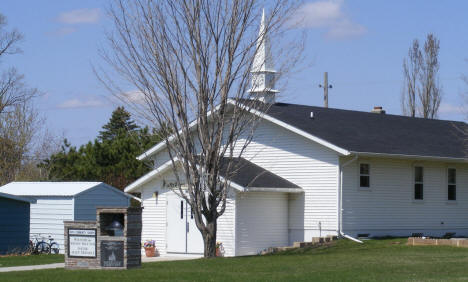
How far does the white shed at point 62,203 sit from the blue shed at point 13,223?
73 cm

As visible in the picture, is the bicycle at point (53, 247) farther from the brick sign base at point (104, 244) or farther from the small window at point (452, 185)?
the small window at point (452, 185)

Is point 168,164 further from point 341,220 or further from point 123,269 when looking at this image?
point 123,269

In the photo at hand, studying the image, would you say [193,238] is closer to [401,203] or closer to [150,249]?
[150,249]

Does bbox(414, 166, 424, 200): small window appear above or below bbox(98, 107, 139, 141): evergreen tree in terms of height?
below

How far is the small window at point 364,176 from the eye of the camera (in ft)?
97.9

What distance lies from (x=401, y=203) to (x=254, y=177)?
5.97 metres

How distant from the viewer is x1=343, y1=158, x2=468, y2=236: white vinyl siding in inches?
1158

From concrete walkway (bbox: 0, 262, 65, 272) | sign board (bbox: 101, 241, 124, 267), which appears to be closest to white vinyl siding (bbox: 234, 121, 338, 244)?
concrete walkway (bbox: 0, 262, 65, 272)

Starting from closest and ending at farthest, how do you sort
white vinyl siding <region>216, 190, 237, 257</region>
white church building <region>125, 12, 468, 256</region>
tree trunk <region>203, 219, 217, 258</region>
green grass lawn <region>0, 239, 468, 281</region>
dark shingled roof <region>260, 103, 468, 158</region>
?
green grass lawn <region>0, 239, 468, 281</region> → tree trunk <region>203, 219, 217, 258</region> → white vinyl siding <region>216, 190, 237, 257</region> → white church building <region>125, 12, 468, 256</region> → dark shingled roof <region>260, 103, 468, 158</region>

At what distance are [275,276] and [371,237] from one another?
12304 millimetres

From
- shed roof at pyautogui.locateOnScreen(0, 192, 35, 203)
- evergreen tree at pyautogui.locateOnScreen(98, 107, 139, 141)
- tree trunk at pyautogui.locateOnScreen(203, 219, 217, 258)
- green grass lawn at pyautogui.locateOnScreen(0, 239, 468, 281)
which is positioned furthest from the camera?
evergreen tree at pyautogui.locateOnScreen(98, 107, 139, 141)

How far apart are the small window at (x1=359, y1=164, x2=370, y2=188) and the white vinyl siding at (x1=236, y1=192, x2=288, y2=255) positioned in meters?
2.80

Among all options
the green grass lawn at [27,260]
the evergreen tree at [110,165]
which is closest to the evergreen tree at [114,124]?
the evergreen tree at [110,165]

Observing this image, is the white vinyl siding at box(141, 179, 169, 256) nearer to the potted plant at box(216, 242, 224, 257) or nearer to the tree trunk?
the potted plant at box(216, 242, 224, 257)
